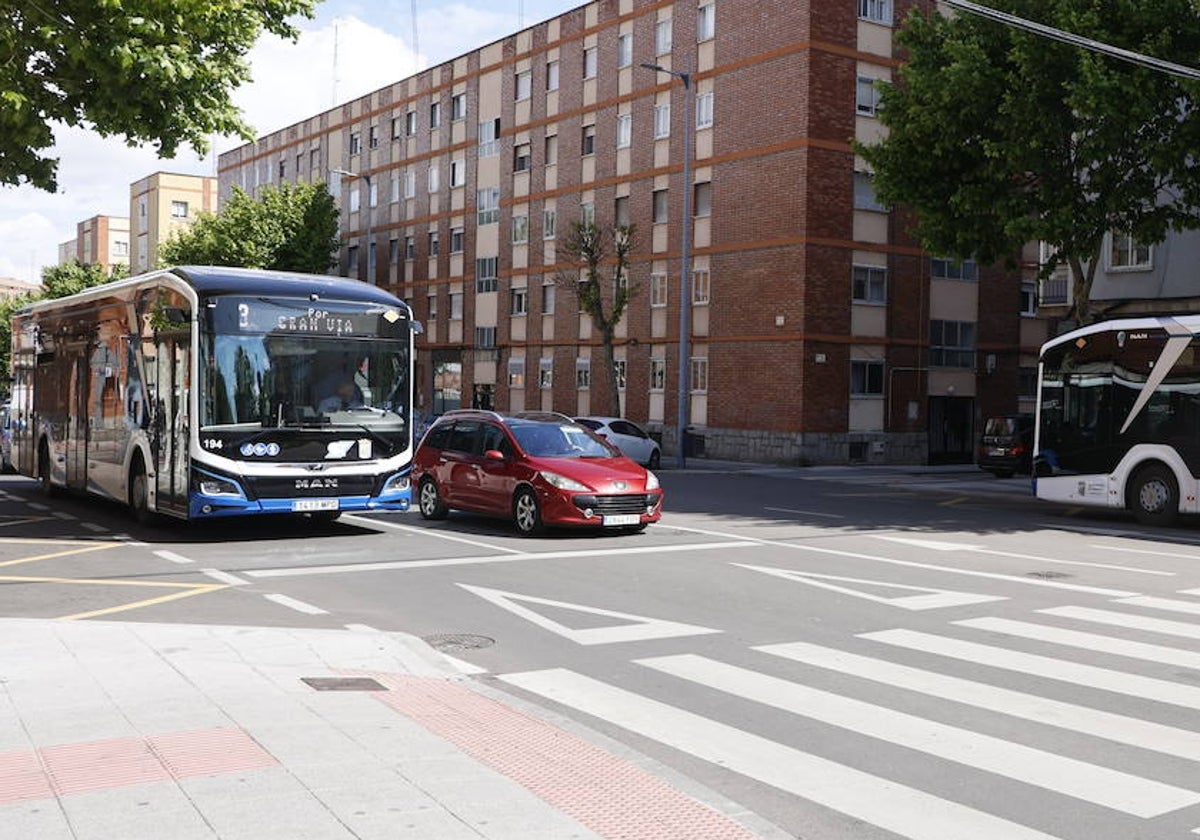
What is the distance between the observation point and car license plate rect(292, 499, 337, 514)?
46.8ft

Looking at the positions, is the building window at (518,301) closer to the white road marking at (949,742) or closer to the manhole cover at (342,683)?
the white road marking at (949,742)

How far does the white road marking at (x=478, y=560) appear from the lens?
12.2m

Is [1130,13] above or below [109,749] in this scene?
above

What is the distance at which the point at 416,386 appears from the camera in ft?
A: 51.6

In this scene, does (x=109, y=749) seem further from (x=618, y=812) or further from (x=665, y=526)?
(x=665, y=526)

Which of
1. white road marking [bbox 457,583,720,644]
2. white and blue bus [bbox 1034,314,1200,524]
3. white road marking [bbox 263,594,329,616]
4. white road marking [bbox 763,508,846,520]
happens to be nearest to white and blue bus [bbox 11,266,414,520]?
white road marking [bbox 263,594,329,616]

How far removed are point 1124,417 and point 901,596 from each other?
10482mm

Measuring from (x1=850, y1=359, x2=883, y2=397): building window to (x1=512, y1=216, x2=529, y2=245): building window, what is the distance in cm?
1707

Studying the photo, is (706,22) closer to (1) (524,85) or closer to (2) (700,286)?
(2) (700,286)

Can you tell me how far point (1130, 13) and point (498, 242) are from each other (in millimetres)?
32253

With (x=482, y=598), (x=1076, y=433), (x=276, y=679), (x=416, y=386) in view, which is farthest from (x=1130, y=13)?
(x=276, y=679)

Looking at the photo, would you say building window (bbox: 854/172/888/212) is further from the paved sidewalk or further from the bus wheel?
the paved sidewalk

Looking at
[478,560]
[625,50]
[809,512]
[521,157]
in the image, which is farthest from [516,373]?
[478,560]

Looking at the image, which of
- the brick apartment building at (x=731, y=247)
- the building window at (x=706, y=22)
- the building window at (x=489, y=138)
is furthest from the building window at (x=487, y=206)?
the building window at (x=706, y=22)
